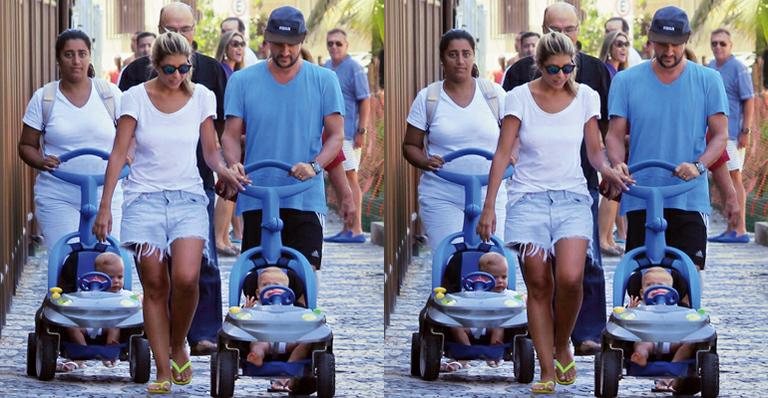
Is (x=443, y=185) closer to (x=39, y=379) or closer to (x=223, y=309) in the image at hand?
(x=223, y=309)

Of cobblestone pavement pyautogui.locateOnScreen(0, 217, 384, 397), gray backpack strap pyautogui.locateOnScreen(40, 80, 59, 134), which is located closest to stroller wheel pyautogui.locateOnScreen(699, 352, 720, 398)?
cobblestone pavement pyautogui.locateOnScreen(0, 217, 384, 397)

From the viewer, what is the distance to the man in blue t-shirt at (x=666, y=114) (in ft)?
22.2

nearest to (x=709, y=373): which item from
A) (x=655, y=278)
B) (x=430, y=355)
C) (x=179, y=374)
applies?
(x=655, y=278)

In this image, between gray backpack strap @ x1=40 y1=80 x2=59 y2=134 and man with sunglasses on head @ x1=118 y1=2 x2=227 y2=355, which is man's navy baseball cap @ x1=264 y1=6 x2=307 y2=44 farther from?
gray backpack strap @ x1=40 y1=80 x2=59 y2=134

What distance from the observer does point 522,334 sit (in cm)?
714

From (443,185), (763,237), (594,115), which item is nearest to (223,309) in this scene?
(443,185)

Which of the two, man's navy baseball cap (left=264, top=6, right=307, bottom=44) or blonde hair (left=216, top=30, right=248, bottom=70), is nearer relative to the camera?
man's navy baseball cap (left=264, top=6, right=307, bottom=44)

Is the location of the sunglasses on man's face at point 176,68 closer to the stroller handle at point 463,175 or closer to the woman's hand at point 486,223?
the stroller handle at point 463,175

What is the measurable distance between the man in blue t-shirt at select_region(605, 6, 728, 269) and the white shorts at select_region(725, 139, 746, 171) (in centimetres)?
21

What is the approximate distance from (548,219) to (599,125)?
375 millimetres

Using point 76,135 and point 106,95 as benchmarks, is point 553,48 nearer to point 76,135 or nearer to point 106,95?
point 106,95

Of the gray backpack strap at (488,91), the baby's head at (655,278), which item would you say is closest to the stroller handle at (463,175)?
the gray backpack strap at (488,91)

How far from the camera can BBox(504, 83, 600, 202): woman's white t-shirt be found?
6.65 m

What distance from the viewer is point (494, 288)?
7.23 metres
